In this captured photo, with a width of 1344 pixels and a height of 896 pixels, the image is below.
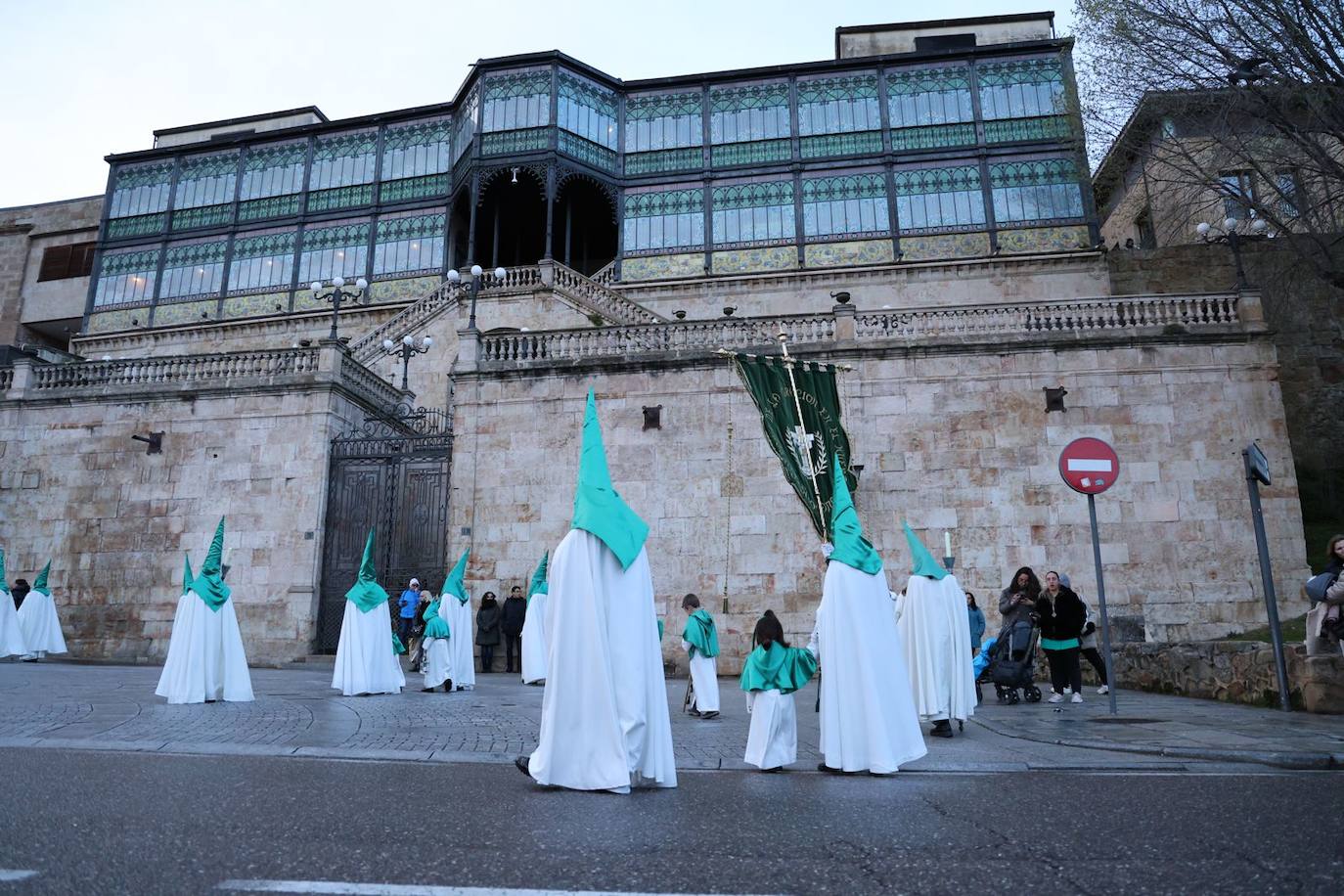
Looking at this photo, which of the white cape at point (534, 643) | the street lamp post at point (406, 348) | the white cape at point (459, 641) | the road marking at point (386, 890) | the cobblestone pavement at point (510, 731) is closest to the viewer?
the road marking at point (386, 890)

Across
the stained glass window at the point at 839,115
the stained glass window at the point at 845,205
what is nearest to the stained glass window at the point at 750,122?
the stained glass window at the point at 839,115

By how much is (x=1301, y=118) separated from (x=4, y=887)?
70.7 ft

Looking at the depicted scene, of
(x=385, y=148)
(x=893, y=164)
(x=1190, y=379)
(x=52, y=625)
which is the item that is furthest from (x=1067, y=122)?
(x=52, y=625)

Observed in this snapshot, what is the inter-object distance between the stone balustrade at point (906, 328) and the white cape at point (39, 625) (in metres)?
10.5

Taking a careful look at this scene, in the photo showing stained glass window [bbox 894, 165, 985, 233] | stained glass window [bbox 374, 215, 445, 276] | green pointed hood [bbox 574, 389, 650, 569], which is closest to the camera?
green pointed hood [bbox 574, 389, 650, 569]

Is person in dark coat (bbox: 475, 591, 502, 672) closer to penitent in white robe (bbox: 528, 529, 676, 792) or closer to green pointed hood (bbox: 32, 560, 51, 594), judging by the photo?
green pointed hood (bbox: 32, 560, 51, 594)

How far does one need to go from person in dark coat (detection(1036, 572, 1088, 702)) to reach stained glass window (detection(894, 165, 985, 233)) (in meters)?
21.1

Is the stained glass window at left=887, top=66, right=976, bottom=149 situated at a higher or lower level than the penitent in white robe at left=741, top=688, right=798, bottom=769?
higher

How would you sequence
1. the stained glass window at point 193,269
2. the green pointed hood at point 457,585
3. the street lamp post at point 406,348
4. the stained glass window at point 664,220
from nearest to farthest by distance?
the green pointed hood at point 457,585 → the street lamp post at point 406,348 → the stained glass window at point 664,220 → the stained glass window at point 193,269

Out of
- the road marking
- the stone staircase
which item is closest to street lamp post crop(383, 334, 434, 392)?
the stone staircase

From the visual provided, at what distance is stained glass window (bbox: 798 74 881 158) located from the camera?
30797 millimetres

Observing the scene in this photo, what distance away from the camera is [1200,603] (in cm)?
1636

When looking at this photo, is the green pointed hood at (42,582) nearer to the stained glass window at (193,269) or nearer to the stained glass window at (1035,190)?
the stained glass window at (193,269)

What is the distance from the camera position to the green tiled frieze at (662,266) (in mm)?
30605
